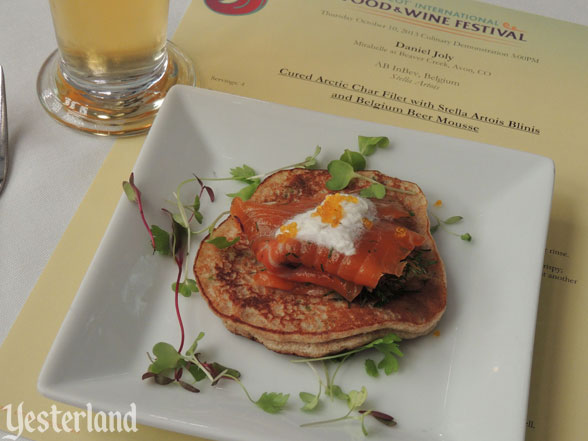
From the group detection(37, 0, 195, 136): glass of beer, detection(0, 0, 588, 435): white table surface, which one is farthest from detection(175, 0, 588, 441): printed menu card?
detection(0, 0, 588, 435): white table surface

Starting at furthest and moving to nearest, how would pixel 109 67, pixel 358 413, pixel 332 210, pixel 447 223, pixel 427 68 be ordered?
pixel 427 68, pixel 109 67, pixel 447 223, pixel 332 210, pixel 358 413

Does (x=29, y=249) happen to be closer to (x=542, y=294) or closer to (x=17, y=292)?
(x=17, y=292)

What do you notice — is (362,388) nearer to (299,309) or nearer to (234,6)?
(299,309)

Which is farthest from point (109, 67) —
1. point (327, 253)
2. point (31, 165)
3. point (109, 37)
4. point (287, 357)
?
point (287, 357)

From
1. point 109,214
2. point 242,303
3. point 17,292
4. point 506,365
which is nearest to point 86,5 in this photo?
point 109,214

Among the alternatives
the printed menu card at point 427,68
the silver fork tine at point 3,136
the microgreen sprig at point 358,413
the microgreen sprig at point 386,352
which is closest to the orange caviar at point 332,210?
the microgreen sprig at point 386,352

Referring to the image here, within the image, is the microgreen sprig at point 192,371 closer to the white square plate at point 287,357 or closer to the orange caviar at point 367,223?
the white square plate at point 287,357
